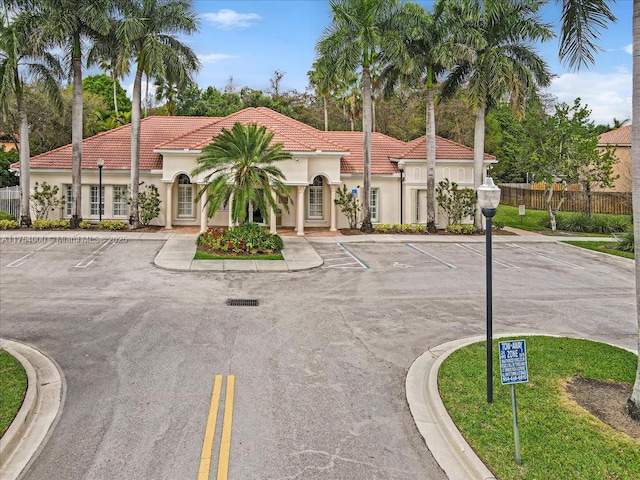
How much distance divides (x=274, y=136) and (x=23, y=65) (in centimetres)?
1262

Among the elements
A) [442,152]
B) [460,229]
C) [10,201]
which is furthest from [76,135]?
[460,229]

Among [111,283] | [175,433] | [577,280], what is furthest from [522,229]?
[175,433]

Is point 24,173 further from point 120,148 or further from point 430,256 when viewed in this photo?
point 430,256

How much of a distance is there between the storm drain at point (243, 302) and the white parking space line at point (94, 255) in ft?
24.2

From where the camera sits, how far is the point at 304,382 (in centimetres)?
859

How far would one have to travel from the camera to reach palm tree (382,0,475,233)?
26797 mm

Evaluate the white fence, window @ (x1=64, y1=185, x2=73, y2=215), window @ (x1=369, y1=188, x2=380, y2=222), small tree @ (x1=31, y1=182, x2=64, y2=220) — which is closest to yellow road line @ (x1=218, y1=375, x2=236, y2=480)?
window @ (x1=369, y1=188, x2=380, y2=222)

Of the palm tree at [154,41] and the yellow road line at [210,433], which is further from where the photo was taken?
the palm tree at [154,41]

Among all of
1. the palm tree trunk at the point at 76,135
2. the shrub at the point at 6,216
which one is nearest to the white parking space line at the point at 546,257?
the palm tree trunk at the point at 76,135

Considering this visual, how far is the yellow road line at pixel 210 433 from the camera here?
19.5ft

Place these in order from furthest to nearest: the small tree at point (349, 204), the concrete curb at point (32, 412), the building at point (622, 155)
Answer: the building at point (622, 155) < the small tree at point (349, 204) < the concrete curb at point (32, 412)

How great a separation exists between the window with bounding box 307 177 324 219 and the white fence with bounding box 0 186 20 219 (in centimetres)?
1607

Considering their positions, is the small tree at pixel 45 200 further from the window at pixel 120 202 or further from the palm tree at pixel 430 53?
the palm tree at pixel 430 53

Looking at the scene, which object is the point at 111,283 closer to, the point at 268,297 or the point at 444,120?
the point at 268,297
